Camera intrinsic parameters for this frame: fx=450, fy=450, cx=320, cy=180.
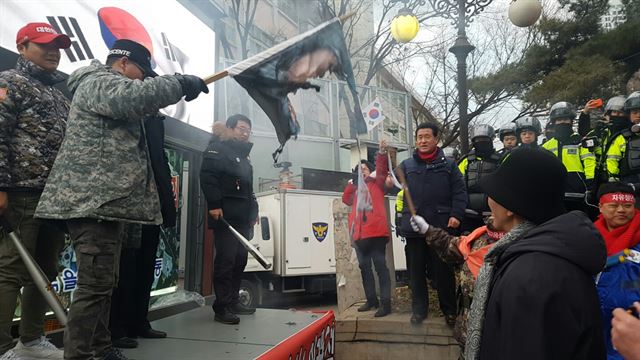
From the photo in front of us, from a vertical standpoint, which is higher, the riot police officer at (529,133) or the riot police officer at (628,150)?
the riot police officer at (529,133)

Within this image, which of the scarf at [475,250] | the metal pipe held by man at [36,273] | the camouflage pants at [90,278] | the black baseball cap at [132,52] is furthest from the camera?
the scarf at [475,250]

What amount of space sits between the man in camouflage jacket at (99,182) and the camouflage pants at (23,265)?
409 millimetres

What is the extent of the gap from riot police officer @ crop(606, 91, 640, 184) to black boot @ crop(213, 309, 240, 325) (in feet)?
13.2

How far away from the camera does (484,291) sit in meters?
1.54

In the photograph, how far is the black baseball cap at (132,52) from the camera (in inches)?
108

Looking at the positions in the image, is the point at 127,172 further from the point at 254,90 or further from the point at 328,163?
the point at 328,163

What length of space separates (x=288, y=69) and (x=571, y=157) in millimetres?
3481

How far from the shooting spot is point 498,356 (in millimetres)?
1308

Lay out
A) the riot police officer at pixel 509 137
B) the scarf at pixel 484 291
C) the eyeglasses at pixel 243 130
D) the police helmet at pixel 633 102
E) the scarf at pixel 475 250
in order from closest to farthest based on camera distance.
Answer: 1. the scarf at pixel 484 291
2. the scarf at pixel 475 250
3. the eyeglasses at pixel 243 130
4. the police helmet at pixel 633 102
5. the riot police officer at pixel 509 137

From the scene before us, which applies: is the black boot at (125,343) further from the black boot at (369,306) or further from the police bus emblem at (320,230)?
the police bus emblem at (320,230)

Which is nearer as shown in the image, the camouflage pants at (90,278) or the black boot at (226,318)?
the camouflage pants at (90,278)

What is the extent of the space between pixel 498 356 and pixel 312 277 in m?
9.03

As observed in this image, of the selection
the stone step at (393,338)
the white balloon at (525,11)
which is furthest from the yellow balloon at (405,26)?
the stone step at (393,338)

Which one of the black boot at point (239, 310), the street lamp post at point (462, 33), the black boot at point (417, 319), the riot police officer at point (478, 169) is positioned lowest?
the black boot at point (417, 319)
